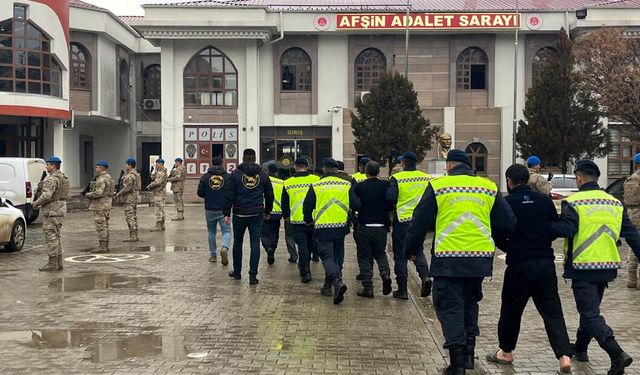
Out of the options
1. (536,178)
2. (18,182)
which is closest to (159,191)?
(18,182)

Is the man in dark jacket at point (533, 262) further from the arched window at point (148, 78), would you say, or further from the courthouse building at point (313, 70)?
the arched window at point (148, 78)

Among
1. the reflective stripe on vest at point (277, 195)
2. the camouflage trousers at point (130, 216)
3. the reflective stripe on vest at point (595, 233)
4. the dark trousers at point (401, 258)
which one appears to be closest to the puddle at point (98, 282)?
the reflective stripe on vest at point (277, 195)

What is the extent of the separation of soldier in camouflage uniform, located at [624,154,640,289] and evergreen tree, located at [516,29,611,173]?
68.9 feet

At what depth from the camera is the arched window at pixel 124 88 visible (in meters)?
40.8

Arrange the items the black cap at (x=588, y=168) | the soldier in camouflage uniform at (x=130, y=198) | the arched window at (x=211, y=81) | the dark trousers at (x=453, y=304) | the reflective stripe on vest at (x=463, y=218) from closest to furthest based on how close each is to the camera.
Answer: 1. the dark trousers at (x=453, y=304)
2. the reflective stripe on vest at (x=463, y=218)
3. the black cap at (x=588, y=168)
4. the soldier in camouflage uniform at (x=130, y=198)
5. the arched window at (x=211, y=81)

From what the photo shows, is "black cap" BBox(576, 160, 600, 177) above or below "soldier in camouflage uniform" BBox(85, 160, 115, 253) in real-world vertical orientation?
above

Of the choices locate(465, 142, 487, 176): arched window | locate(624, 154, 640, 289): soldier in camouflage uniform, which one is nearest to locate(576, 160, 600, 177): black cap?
locate(624, 154, 640, 289): soldier in camouflage uniform

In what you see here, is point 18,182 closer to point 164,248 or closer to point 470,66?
point 164,248

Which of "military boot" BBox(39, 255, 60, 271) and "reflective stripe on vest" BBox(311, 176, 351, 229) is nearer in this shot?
"reflective stripe on vest" BBox(311, 176, 351, 229)

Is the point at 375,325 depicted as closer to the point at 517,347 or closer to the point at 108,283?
the point at 517,347

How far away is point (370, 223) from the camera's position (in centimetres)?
968

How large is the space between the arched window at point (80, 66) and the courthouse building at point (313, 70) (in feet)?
0.16

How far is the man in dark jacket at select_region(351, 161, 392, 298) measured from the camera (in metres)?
9.66

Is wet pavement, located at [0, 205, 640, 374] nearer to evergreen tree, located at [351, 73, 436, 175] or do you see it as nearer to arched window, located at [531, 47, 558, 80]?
evergreen tree, located at [351, 73, 436, 175]
